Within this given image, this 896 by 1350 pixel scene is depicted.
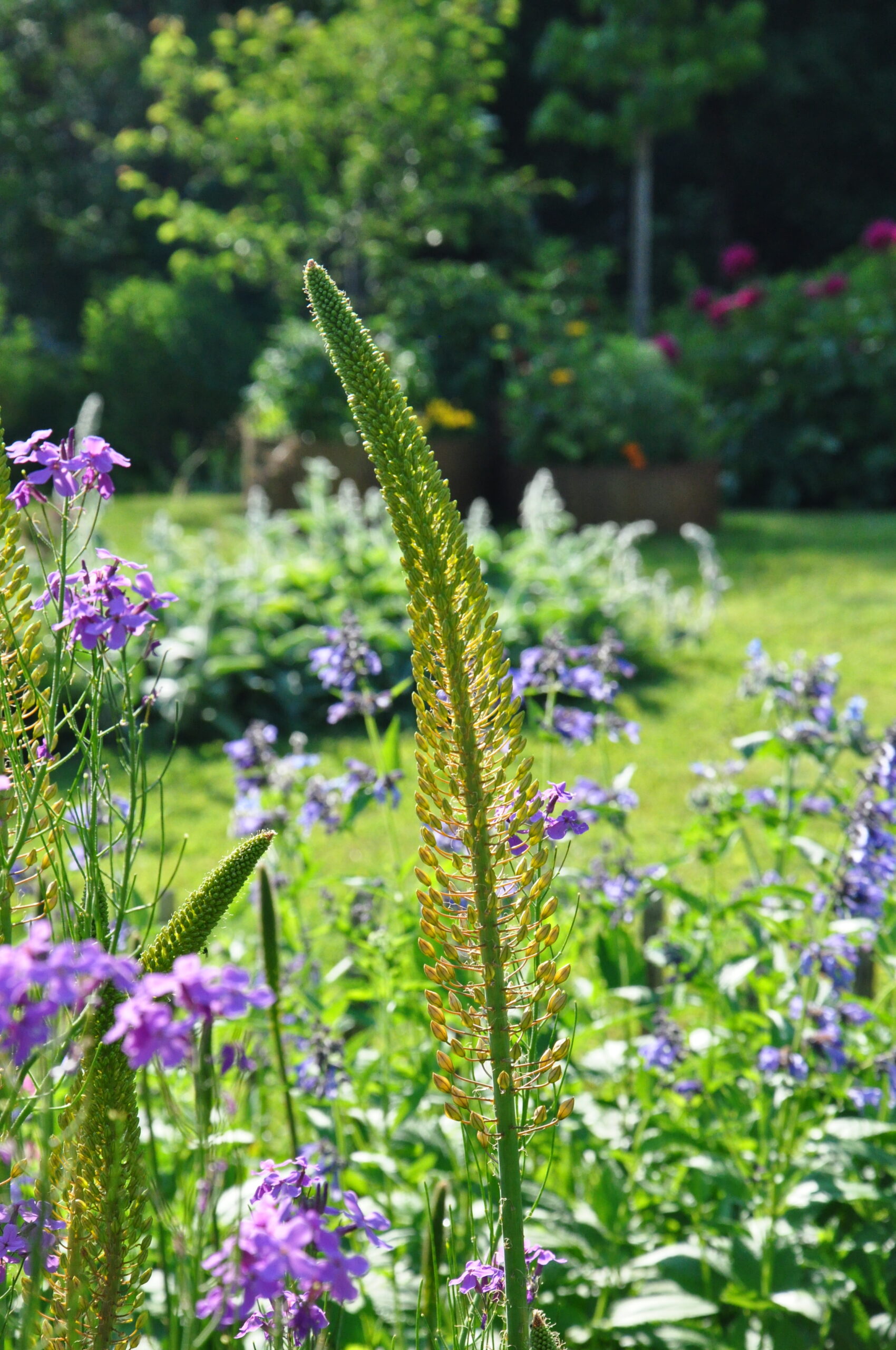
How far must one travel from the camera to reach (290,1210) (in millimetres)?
885

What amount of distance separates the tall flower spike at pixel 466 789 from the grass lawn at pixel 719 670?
205cm

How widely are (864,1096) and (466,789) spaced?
57.5 inches

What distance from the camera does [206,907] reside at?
3.30ft

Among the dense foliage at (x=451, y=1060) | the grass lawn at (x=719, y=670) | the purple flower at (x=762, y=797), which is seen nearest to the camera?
the dense foliage at (x=451, y=1060)

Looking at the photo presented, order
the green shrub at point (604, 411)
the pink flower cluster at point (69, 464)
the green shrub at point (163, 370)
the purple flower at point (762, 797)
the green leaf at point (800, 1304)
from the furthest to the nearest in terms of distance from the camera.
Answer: the green shrub at point (163, 370), the green shrub at point (604, 411), the purple flower at point (762, 797), the green leaf at point (800, 1304), the pink flower cluster at point (69, 464)

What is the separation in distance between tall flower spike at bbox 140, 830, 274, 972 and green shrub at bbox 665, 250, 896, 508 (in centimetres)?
1097

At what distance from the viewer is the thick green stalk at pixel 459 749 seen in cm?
104

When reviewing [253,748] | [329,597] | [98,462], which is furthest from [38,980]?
[329,597]

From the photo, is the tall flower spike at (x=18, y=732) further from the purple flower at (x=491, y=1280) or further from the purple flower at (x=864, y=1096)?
the purple flower at (x=864, y=1096)

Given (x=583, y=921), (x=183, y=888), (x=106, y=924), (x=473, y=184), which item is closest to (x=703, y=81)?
(x=473, y=184)

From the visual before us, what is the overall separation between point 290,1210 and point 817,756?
178cm

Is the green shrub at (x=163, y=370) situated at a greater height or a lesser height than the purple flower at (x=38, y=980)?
greater

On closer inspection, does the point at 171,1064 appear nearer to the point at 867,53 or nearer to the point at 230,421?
the point at 230,421

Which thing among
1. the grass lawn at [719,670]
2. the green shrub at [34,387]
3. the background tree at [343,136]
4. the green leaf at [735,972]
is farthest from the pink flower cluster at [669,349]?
the green leaf at [735,972]
